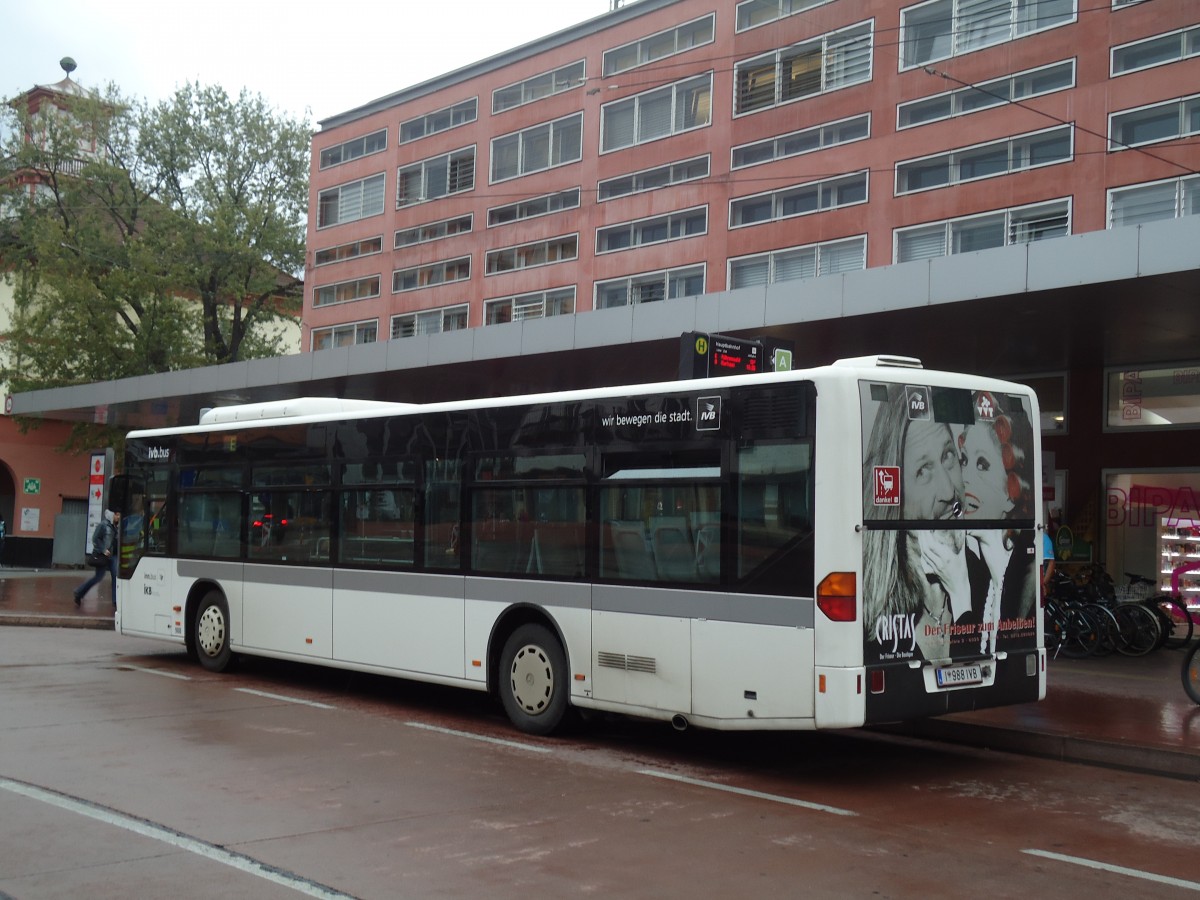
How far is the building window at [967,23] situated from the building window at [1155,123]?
2.56 meters

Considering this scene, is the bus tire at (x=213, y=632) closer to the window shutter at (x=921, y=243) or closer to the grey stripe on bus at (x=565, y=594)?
the grey stripe on bus at (x=565, y=594)

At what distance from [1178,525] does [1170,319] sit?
4.47 meters

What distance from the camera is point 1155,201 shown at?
24797mm

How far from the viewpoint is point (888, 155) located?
95.7 feet

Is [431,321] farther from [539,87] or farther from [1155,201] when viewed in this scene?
[1155,201]

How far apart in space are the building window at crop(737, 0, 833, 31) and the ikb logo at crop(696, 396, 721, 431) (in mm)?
24631

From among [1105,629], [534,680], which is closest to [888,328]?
[1105,629]

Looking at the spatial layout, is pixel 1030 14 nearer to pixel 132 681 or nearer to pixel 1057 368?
pixel 1057 368

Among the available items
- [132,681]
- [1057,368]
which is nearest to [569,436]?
[132,681]

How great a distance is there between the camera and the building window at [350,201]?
149 ft

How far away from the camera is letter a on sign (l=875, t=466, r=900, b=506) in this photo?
836 cm

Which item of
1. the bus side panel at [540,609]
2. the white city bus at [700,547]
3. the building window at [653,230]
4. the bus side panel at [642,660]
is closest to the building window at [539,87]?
the building window at [653,230]

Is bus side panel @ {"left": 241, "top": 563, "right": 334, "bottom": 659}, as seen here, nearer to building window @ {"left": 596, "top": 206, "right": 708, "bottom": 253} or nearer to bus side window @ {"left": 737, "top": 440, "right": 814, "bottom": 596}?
bus side window @ {"left": 737, "top": 440, "right": 814, "bottom": 596}

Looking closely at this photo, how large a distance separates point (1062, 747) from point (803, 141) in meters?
23.6
